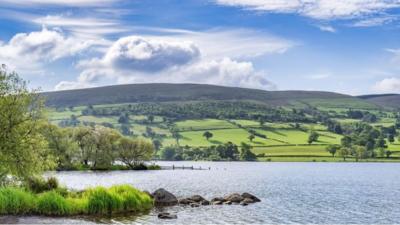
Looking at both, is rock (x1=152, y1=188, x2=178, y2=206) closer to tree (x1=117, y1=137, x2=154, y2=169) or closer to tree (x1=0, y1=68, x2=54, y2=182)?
tree (x1=0, y1=68, x2=54, y2=182)

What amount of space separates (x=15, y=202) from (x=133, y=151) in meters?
125

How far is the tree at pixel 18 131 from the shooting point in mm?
57031

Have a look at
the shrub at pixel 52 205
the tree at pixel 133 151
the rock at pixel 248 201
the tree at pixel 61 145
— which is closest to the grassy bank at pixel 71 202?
the shrub at pixel 52 205

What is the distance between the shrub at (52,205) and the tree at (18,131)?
5.71 metres

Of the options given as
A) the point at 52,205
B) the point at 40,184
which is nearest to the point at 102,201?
the point at 52,205

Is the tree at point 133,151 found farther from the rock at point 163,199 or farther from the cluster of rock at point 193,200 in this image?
the rock at point 163,199

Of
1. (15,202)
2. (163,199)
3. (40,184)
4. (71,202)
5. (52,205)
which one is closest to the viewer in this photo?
(15,202)

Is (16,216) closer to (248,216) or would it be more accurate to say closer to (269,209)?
(248,216)

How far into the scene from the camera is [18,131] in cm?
5822

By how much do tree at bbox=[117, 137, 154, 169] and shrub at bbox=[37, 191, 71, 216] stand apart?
11608cm

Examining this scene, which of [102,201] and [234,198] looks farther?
[234,198]

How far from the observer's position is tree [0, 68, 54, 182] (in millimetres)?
57031

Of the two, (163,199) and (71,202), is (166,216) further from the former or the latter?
(163,199)

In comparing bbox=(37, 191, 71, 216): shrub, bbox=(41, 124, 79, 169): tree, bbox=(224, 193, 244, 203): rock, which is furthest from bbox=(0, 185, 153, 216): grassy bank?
bbox=(41, 124, 79, 169): tree
